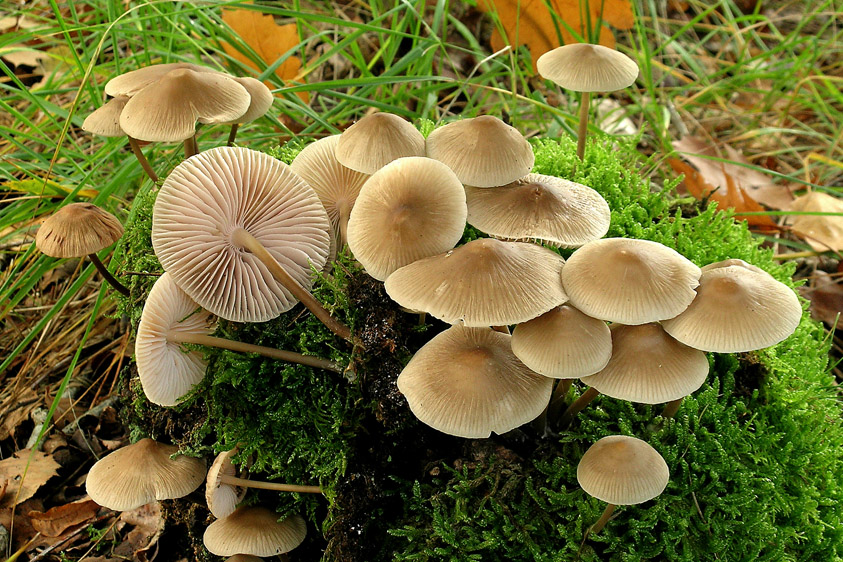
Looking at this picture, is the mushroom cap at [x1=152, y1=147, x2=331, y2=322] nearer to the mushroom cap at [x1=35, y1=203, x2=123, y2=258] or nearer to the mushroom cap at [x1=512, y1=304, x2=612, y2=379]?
the mushroom cap at [x1=35, y1=203, x2=123, y2=258]

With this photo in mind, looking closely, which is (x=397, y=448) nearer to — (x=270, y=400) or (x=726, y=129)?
(x=270, y=400)

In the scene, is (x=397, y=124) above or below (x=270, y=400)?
above

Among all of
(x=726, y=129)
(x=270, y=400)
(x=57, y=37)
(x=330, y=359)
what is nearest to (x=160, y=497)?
(x=270, y=400)

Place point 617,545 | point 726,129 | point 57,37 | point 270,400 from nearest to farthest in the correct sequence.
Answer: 1. point 617,545
2. point 270,400
3. point 57,37
4. point 726,129

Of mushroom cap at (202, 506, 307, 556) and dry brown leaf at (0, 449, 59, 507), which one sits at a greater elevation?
mushroom cap at (202, 506, 307, 556)

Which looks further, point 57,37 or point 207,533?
point 57,37

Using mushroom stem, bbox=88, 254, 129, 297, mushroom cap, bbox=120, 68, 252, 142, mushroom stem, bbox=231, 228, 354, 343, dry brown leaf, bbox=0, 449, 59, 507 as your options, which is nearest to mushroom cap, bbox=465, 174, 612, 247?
mushroom stem, bbox=231, 228, 354, 343

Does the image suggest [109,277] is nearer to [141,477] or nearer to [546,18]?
[141,477]
